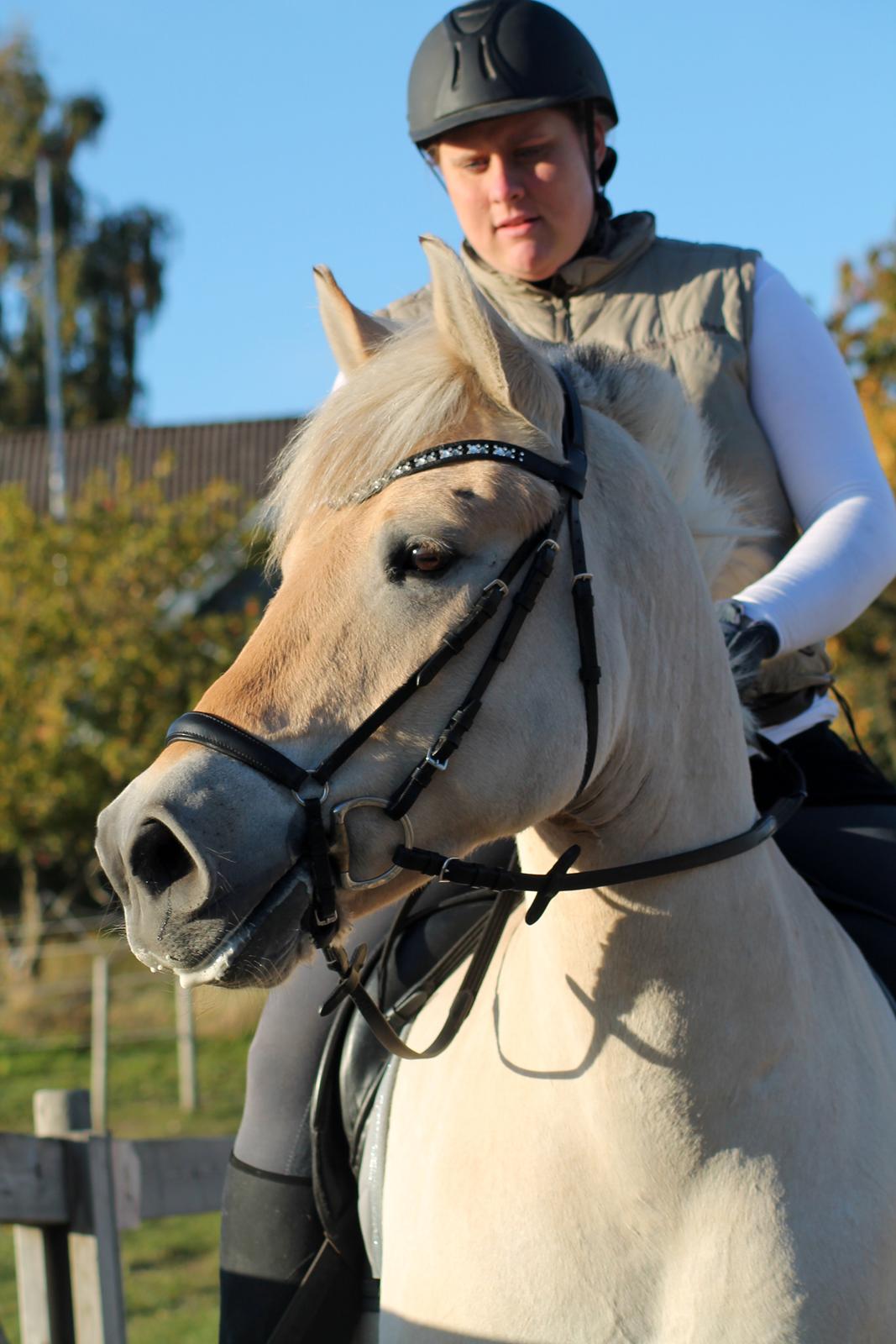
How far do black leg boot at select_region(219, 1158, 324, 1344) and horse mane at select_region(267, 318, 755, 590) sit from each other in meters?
1.51

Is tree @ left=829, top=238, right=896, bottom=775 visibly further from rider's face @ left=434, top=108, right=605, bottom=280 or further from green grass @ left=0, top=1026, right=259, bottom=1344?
rider's face @ left=434, top=108, right=605, bottom=280

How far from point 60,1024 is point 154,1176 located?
12.2 m

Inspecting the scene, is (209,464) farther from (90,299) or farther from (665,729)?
(665,729)

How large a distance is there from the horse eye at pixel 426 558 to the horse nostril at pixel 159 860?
1.76 ft

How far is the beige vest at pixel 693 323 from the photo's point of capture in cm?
309

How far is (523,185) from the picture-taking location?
316cm

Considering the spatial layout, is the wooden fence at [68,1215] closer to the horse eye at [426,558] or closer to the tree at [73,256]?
the horse eye at [426,558]

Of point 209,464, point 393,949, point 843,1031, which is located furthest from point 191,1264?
point 209,464

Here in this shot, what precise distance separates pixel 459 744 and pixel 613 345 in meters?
1.46

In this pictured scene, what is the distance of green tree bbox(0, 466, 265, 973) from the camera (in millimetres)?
16500

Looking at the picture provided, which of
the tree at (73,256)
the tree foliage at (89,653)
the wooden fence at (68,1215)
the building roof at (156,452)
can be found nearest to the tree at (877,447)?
the tree foliage at (89,653)

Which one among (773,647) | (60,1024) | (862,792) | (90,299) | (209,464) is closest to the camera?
(773,647)

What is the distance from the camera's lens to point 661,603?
2309mm

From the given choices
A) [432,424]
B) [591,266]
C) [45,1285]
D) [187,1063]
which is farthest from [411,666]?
[187,1063]
